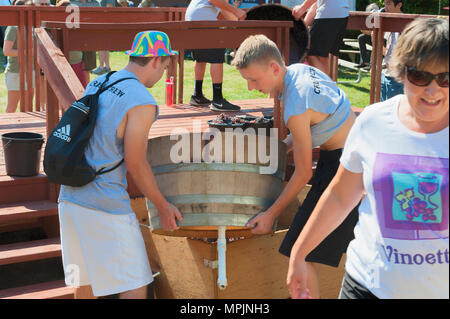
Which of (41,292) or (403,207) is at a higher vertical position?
(403,207)

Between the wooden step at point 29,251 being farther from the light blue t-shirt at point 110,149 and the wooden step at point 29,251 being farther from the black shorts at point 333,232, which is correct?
the black shorts at point 333,232

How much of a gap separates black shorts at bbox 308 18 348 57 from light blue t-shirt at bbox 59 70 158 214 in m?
4.29

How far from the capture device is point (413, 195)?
2393mm

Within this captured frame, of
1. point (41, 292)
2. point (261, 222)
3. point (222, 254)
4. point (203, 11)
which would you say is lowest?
point (41, 292)

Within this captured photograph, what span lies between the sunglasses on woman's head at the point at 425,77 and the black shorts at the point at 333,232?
1.59 meters

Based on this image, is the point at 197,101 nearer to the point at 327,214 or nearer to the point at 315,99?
the point at 315,99

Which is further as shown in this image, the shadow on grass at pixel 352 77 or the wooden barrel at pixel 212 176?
the shadow on grass at pixel 352 77

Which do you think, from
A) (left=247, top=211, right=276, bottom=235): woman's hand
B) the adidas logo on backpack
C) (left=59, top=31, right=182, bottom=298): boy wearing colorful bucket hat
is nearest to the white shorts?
(left=59, top=31, right=182, bottom=298): boy wearing colorful bucket hat

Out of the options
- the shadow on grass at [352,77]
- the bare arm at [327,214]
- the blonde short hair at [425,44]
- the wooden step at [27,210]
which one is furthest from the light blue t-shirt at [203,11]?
the shadow on grass at [352,77]

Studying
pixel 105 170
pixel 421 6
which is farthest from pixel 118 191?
pixel 421 6

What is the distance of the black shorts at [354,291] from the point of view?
261 cm

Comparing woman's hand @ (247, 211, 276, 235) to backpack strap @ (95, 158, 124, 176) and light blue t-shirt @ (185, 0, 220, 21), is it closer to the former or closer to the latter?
backpack strap @ (95, 158, 124, 176)

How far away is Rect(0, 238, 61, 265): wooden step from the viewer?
15.8 ft

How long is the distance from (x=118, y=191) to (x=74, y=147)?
0.33 m
